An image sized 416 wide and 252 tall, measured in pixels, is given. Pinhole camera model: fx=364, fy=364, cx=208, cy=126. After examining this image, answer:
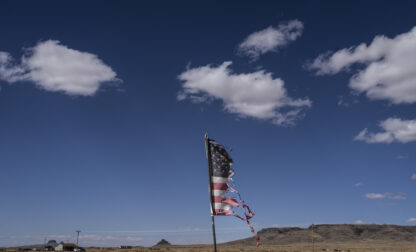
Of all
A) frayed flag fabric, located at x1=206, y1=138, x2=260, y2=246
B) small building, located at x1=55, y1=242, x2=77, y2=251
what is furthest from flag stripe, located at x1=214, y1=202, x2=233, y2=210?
small building, located at x1=55, y1=242, x2=77, y2=251

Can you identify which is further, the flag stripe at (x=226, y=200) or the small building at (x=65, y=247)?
the small building at (x=65, y=247)

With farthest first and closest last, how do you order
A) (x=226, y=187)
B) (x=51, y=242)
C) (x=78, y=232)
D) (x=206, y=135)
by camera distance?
(x=51, y=242), (x=78, y=232), (x=226, y=187), (x=206, y=135)

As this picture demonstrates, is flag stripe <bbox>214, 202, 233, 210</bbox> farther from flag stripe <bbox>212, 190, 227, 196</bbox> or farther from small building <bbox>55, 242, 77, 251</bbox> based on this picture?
small building <bbox>55, 242, 77, 251</bbox>

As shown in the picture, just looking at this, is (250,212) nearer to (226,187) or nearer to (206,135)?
(226,187)

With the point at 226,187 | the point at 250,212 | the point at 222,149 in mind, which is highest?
the point at 222,149

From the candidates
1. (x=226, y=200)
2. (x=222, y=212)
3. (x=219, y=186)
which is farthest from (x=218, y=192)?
(x=222, y=212)

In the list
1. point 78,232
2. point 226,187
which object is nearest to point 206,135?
point 226,187

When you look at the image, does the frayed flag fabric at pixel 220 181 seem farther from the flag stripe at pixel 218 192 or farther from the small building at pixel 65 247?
the small building at pixel 65 247

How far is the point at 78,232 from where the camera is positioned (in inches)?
4478

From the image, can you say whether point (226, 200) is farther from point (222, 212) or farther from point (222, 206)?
point (222, 212)

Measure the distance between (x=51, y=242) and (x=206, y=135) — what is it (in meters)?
196

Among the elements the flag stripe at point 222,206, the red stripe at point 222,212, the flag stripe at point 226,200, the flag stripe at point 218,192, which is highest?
the flag stripe at point 218,192

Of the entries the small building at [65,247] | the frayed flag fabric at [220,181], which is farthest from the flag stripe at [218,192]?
the small building at [65,247]

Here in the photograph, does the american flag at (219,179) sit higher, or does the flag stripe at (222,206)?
the american flag at (219,179)
